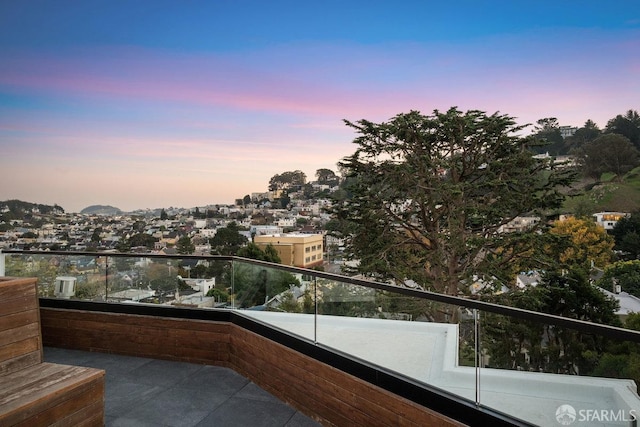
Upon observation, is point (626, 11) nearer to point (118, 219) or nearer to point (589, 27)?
point (589, 27)

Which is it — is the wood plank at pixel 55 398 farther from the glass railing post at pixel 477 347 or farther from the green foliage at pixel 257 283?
the glass railing post at pixel 477 347

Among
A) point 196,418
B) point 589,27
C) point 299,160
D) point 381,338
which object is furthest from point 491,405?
point 589,27

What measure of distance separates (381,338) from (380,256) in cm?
1479

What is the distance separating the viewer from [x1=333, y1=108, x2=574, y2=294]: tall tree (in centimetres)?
1669

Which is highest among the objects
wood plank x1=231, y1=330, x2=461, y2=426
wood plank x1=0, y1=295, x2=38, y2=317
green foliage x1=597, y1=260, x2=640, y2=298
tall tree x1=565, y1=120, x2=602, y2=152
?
tall tree x1=565, y1=120, x2=602, y2=152

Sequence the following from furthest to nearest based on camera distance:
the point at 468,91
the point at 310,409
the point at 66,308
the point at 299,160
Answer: the point at 299,160 → the point at 468,91 → the point at 66,308 → the point at 310,409

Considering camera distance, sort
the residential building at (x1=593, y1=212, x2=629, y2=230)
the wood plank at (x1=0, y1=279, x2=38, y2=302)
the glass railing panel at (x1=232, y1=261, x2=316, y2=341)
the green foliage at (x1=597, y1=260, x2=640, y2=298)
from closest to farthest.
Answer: the wood plank at (x1=0, y1=279, x2=38, y2=302)
the glass railing panel at (x1=232, y1=261, x2=316, y2=341)
the green foliage at (x1=597, y1=260, x2=640, y2=298)
the residential building at (x1=593, y1=212, x2=629, y2=230)

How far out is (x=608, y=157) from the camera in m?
37.6

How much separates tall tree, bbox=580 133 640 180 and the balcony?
4142cm

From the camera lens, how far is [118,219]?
58.4 ft

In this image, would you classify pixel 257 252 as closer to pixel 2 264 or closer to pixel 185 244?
pixel 185 244

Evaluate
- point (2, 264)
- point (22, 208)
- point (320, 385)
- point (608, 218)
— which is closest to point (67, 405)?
A: point (320, 385)

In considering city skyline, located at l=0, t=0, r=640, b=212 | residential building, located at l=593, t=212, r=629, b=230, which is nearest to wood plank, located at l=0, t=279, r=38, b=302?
city skyline, located at l=0, t=0, r=640, b=212

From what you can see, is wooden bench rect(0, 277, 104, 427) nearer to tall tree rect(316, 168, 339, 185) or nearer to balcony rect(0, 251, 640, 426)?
balcony rect(0, 251, 640, 426)
